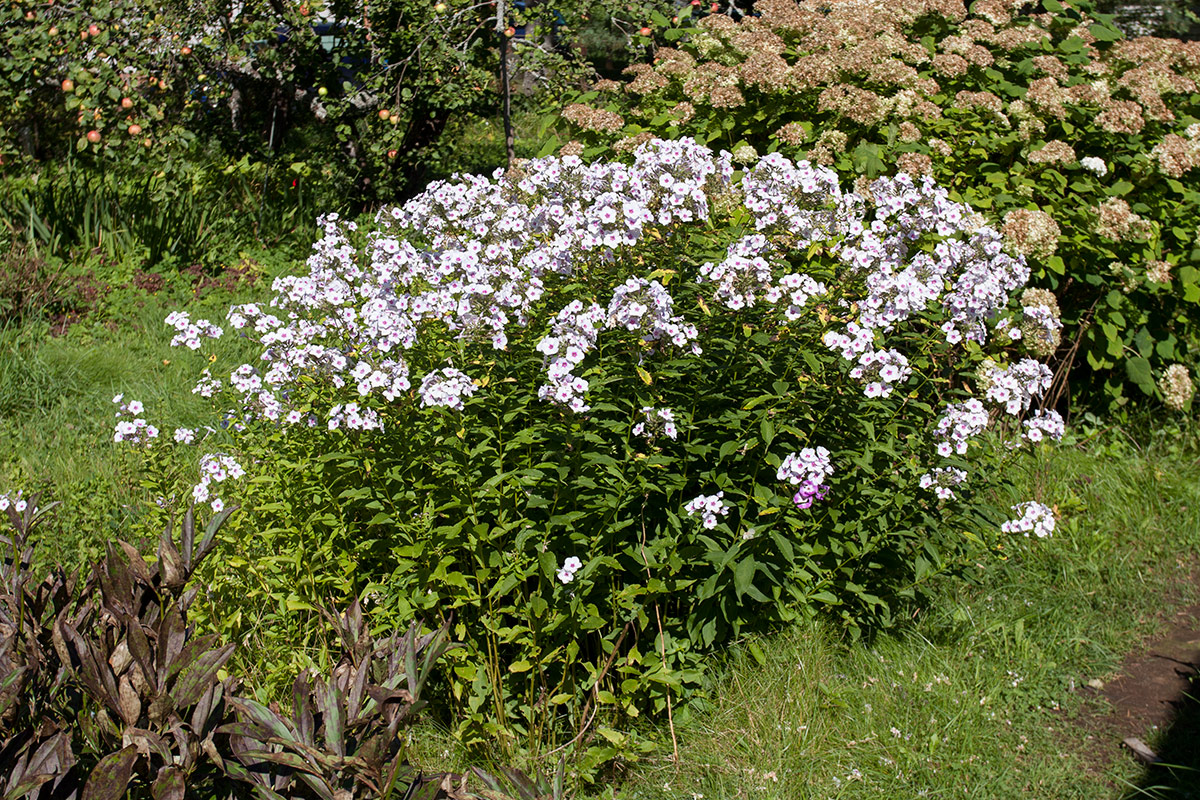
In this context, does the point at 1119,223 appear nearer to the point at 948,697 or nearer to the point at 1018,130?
the point at 1018,130

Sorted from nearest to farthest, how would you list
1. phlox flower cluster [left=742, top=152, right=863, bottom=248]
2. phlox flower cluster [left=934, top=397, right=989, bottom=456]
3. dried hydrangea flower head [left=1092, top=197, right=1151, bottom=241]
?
phlox flower cluster [left=934, top=397, right=989, bottom=456]
phlox flower cluster [left=742, top=152, right=863, bottom=248]
dried hydrangea flower head [left=1092, top=197, right=1151, bottom=241]

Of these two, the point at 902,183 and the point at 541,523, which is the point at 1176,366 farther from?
the point at 541,523

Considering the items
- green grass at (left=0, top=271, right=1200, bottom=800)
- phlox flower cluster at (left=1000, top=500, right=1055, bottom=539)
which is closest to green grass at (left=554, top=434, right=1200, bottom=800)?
green grass at (left=0, top=271, right=1200, bottom=800)

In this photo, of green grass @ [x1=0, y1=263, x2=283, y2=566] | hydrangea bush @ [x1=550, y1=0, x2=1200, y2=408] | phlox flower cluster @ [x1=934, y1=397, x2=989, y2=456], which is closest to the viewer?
phlox flower cluster @ [x1=934, y1=397, x2=989, y2=456]

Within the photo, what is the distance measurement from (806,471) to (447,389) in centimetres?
91

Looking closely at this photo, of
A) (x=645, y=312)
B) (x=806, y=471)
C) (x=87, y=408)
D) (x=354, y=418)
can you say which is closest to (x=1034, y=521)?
(x=806, y=471)

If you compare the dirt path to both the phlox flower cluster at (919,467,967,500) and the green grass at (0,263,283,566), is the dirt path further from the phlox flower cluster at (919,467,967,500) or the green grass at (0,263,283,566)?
the green grass at (0,263,283,566)

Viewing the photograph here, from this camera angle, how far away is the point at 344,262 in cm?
324

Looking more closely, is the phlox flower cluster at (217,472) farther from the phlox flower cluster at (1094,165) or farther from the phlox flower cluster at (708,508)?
the phlox flower cluster at (1094,165)

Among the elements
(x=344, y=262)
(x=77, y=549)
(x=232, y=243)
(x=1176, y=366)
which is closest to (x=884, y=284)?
(x=344, y=262)

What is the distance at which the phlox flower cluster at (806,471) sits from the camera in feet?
7.93

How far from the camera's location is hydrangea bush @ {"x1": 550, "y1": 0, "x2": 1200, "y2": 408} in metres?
4.03

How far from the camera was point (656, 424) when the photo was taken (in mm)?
2486

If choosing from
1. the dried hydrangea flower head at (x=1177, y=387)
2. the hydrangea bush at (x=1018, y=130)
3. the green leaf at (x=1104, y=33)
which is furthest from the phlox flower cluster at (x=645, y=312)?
the green leaf at (x=1104, y=33)
